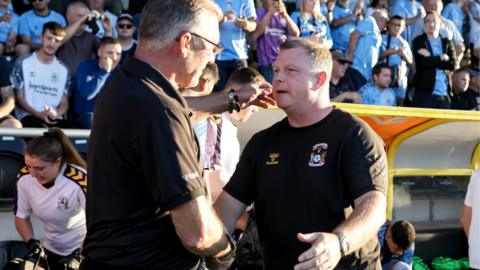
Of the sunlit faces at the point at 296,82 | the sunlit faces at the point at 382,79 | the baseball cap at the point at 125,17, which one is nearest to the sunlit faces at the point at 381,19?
the sunlit faces at the point at 382,79

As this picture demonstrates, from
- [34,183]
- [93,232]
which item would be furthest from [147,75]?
[34,183]

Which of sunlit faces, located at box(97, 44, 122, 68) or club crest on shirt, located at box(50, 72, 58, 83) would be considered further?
sunlit faces, located at box(97, 44, 122, 68)

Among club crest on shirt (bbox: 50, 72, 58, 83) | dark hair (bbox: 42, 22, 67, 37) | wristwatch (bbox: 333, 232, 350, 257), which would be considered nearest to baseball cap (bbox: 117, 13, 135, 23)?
dark hair (bbox: 42, 22, 67, 37)

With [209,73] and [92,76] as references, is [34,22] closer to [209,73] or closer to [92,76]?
[92,76]

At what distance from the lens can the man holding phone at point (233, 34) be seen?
339 inches

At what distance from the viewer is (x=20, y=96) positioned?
7434 millimetres


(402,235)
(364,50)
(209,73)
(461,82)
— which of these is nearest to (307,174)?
(209,73)

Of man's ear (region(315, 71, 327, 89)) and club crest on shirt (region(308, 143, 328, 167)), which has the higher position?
man's ear (region(315, 71, 327, 89))

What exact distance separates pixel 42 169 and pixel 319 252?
301cm

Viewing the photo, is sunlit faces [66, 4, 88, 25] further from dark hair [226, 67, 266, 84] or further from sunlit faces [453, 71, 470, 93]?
sunlit faces [453, 71, 470, 93]

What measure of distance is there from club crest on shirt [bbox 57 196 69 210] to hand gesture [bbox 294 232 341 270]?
2.92m

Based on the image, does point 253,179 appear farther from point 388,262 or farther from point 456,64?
point 456,64

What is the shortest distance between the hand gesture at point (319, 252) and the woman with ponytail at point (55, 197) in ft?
9.36

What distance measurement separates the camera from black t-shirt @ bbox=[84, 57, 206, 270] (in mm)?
2693
